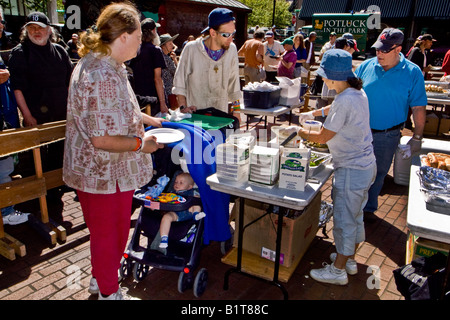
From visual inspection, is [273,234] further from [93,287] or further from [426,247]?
[93,287]

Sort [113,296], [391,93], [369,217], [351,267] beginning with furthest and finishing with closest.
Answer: [369,217] → [391,93] → [351,267] → [113,296]

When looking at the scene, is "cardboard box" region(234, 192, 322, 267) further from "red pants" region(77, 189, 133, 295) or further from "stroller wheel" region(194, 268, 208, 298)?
"red pants" region(77, 189, 133, 295)

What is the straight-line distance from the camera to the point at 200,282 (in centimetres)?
298

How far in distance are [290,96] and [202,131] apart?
10.7 ft

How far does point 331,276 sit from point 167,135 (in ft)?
6.19

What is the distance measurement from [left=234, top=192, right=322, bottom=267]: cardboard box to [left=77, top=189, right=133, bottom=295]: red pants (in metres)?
1.16

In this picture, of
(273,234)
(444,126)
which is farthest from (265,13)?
(273,234)

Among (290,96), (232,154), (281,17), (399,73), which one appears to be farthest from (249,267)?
(281,17)

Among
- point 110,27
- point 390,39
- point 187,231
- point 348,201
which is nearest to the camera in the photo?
point 110,27

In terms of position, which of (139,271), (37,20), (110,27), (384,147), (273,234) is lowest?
(139,271)

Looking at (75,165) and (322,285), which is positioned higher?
(75,165)

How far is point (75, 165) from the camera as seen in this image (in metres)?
2.32

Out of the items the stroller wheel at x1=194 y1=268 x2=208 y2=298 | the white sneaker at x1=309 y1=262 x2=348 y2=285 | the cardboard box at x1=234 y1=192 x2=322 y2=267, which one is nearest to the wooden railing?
the stroller wheel at x1=194 y1=268 x2=208 y2=298
